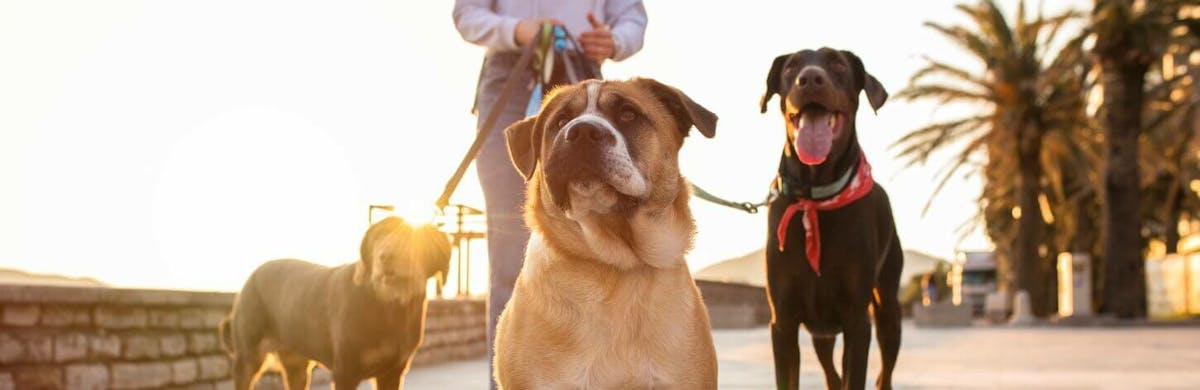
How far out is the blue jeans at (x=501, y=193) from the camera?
18.8 feet

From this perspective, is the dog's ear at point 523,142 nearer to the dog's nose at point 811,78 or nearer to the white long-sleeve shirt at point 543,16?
the white long-sleeve shirt at point 543,16

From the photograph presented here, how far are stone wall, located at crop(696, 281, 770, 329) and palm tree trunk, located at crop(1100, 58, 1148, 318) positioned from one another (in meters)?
8.99

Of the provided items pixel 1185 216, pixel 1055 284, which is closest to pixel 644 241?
pixel 1055 284

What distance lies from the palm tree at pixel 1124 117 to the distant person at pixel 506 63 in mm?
28873

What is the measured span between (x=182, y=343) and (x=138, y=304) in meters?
0.53

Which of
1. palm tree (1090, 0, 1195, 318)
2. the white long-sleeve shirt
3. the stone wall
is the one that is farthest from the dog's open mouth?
palm tree (1090, 0, 1195, 318)

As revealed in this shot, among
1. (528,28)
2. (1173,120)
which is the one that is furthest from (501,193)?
(1173,120)

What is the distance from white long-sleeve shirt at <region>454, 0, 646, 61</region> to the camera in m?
5.63

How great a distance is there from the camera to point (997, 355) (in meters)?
15.7

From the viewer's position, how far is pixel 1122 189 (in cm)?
3341

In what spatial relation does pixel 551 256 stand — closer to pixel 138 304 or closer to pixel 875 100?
pixel 875 100

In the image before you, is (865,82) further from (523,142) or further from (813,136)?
(523,142)

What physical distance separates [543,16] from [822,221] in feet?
5.04

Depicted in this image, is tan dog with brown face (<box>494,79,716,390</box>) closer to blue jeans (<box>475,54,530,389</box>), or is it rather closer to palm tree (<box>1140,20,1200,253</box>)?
blue jeans (<box>475,54,530,389</box>)
